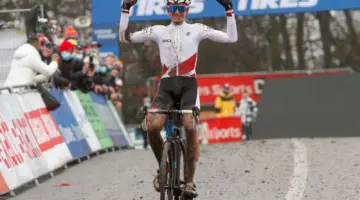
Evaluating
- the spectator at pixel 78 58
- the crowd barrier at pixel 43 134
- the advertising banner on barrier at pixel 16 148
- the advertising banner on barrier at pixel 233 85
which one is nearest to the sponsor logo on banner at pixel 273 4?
the crowd barrier at pixel 43 134

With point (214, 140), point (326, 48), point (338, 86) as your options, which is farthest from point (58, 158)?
point (326, 48)

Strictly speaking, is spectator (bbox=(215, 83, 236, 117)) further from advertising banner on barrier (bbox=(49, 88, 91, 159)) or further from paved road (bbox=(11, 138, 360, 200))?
advertising banner on barrier (bbox=(49, 88, 91, 159))

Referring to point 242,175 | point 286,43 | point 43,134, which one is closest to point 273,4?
point 43,134

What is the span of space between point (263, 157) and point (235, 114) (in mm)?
13105

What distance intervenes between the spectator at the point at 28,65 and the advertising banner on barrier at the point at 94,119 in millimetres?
3810

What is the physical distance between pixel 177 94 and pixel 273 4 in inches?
626

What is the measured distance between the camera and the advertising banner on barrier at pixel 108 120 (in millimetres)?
21172

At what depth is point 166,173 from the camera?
31.6 feet

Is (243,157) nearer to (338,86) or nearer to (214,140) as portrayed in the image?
(338,86)

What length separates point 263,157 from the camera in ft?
51.2

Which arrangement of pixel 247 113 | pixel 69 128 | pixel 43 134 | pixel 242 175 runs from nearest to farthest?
pixel 242 175 → pixel 43 134 → pixel 69 128 → pixel 247 113

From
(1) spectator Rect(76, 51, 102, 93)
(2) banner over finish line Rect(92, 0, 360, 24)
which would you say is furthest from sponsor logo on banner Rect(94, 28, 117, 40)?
(1) spectator Rect(76, 51, 102, 93)

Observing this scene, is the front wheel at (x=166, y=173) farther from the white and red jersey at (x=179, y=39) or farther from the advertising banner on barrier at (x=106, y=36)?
the advertising banner on barrier at (x=106, y=36)

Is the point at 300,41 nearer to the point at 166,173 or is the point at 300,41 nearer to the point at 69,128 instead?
the point at 69,128
